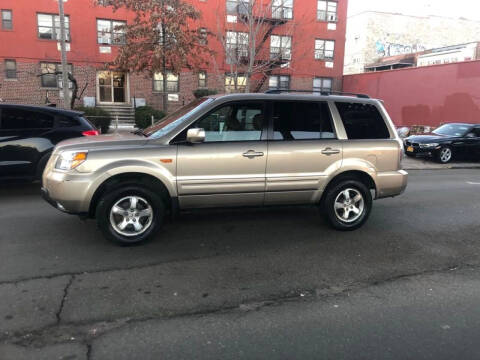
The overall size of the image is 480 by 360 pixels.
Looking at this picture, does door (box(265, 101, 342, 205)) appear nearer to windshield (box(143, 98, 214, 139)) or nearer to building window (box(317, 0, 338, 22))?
windshield (box(143, 98, 214, 139))

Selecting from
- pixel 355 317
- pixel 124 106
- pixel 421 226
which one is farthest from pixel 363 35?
pixel 355 317

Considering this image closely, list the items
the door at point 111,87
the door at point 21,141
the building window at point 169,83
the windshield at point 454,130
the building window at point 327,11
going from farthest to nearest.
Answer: the building window at point 327,11 → the building window at point 169,83 → the door at point 111,87 → the windshield at point 454,130 → the door at point 21,141

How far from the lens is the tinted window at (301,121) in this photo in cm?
520

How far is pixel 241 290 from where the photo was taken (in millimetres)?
3789

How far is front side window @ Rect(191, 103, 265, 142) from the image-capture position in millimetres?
4965

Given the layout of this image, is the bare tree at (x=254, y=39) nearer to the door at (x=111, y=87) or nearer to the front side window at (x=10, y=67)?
the door at (x=111, y=87)

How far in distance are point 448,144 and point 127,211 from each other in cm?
1303

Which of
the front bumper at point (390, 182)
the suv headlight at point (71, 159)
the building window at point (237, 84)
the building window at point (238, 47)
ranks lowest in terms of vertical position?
the front bumper at point (390, 182)

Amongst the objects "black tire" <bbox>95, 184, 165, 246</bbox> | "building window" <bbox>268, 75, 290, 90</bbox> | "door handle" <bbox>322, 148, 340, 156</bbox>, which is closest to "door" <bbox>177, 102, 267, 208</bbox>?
"black tire" <bbox>95, 184, 165, 246</bbox>

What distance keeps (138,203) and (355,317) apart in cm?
A: 267

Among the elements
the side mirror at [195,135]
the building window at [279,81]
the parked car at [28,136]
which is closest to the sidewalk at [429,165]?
the side mirror at [195,135]

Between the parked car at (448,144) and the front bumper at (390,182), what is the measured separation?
380 inches

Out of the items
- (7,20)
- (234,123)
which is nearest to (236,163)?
(234,123)

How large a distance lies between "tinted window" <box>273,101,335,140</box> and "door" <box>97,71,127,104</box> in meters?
22.6
